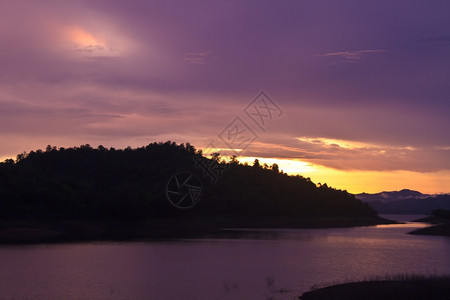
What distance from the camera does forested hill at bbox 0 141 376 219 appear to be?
306 ft

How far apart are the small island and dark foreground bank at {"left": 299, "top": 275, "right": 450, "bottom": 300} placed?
45989mm

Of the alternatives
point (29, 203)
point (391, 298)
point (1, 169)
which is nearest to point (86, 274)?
point (391, 298)

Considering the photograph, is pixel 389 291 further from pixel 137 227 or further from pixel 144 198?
pixel 144 198

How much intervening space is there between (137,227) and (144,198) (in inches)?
380

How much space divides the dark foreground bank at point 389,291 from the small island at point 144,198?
1811 inches

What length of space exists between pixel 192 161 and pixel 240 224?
35650 millimetres

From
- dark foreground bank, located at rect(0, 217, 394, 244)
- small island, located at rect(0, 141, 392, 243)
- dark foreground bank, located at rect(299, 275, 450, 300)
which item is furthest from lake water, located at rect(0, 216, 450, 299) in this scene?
small island, located at rect(0, 141, 392, 243)

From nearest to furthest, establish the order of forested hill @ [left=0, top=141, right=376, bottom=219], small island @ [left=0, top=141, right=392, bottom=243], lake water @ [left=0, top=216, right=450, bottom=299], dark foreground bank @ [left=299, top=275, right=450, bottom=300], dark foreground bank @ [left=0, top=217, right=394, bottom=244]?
1. dark foreground bank @ [left=299, top=275, right=450, bottom=300]
2. lake water @ [left=0, top=216, right=450, bottom=299]
3. dark foreground bank @ [left=0, top=217, right=394, bottom=244]
4. small island @ [left=0, top=141, right=392, bottom=243]
5. forested hill @ [left=0, top=141, right=376, bottom=219]

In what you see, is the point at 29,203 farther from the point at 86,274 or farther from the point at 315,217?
the point at 315,217

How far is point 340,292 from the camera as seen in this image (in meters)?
25.2

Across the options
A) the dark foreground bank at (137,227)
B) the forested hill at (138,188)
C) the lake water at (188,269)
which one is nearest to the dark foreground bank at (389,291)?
the lake water at (188,269)

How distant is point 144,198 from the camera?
4139 inches

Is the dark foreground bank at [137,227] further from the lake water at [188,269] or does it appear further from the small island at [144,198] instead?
the lake water at [188,269]

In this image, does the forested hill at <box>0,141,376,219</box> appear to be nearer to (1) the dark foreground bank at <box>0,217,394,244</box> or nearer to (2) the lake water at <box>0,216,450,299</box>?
(1) the dark foreground bank at <box>0,217,394,244</box>
